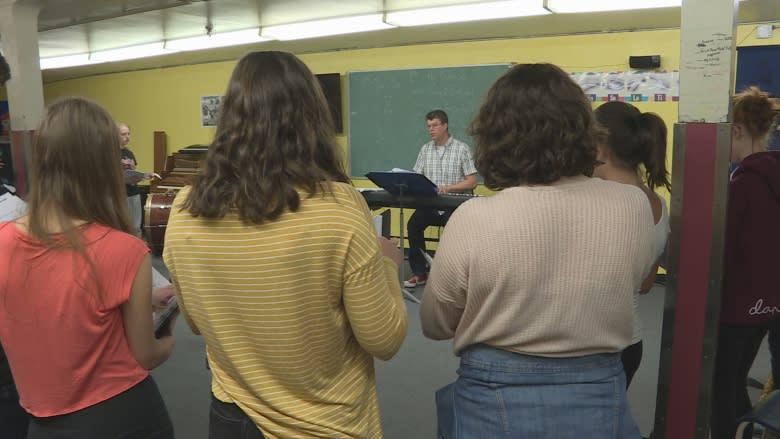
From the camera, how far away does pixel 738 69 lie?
5004 mm

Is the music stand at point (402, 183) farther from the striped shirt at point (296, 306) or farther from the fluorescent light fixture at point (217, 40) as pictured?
the striped shirt at point (296, 306)

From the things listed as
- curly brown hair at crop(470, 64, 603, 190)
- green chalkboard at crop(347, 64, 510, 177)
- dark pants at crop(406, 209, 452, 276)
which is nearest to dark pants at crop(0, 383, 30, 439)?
curly brown hair at crop(470, 64, 603, 190)

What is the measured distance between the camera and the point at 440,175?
5883 millimetres

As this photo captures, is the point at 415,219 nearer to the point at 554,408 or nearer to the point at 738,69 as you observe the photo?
the point at 738,69

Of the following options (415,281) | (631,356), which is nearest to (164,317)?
(631,356)

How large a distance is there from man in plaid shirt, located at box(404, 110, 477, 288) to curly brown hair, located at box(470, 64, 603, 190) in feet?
14.2

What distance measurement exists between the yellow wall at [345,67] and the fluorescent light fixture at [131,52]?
58 cm

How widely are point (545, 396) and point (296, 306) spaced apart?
1.75 ft

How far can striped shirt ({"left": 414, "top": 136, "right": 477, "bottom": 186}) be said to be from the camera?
575cm

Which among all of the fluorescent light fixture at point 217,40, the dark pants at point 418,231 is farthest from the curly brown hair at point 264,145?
the fluorescent light fixture at point 217,40

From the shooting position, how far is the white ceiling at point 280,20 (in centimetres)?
515

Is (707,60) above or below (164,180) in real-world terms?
above

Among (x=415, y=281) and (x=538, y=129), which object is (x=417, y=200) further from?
(x=538, y=129)

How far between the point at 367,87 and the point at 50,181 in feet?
18.3
